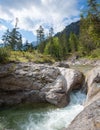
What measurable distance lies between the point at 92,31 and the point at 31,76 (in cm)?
2752

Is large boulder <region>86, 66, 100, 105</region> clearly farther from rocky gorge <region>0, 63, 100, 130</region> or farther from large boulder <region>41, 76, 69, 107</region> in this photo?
large boulder <region>41, 76, 69, 107</region>

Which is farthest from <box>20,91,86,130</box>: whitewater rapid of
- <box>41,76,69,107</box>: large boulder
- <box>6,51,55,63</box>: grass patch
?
<box>6,51,55,63</box>: grass patch

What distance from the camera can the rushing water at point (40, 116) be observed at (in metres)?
14.9

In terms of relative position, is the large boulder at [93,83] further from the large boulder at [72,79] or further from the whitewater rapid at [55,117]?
the whitewater rapid at [55,117]

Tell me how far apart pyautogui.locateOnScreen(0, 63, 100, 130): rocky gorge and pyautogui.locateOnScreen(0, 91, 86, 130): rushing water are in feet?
2.54

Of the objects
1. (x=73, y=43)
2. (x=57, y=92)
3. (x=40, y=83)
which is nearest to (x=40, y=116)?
(x=57, y=92)

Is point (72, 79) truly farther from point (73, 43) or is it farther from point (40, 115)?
point (73, 43)

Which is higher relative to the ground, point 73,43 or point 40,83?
point 73,43

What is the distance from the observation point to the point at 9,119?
1638 cm

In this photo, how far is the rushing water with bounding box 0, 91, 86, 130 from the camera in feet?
48.8

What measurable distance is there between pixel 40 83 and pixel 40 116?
4371 mm

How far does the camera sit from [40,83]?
20.4 m

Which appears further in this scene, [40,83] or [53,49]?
[53,49]

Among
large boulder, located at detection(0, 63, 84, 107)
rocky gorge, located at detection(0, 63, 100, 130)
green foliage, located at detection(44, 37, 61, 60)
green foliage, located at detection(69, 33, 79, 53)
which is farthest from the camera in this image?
green foliage, located at detection(69, 33, 79, 53)
